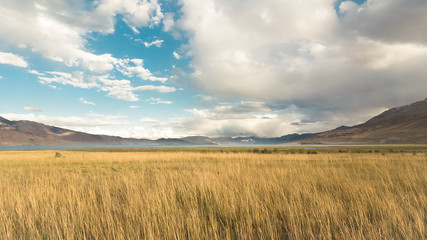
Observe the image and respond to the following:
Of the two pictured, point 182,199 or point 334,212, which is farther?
point 182,199

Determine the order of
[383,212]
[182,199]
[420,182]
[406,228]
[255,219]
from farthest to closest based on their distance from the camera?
1. [420,182]
2. [182,199]
3. [383,212]
4. [255,219]
5. [406,228]

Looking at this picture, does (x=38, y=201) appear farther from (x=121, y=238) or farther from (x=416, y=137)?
(x=416, y=137)

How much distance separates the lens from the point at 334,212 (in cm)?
392

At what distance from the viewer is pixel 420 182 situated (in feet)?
Answer: 22.2

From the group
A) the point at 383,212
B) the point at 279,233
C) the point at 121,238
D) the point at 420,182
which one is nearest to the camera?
the point at 121,238

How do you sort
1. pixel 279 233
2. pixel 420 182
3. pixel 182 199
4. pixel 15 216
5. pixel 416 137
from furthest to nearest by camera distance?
pixel 416 137 → pixel 420 182 → pixel 182 199 → pixel 15 216 → pixel 279 233

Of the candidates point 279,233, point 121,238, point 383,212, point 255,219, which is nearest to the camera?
point 121,238

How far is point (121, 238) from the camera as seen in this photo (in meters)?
2.96

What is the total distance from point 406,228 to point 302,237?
4.86ft

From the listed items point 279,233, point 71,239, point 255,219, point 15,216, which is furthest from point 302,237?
point 15,216

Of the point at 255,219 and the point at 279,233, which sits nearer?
the point at 279,233

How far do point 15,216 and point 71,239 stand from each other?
2.26 meters

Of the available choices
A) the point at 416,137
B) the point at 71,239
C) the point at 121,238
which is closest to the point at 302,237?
the point at 121,238

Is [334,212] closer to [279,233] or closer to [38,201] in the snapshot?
[279,233]
